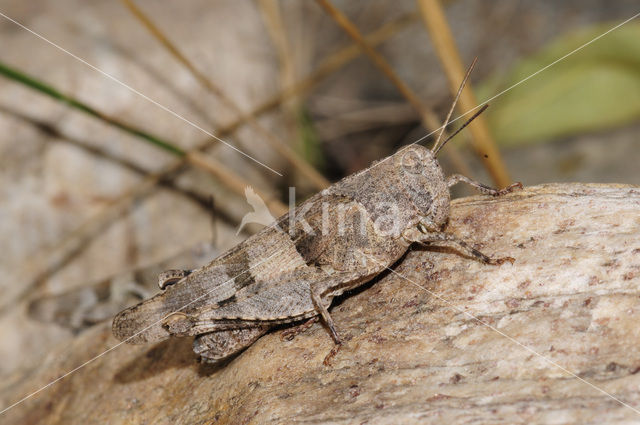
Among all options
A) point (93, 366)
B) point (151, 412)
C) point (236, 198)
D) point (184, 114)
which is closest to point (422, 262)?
point (151, 412)

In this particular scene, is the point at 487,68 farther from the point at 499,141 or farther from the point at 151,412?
the point at 151,412

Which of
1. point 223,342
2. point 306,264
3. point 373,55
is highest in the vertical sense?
point 373,55

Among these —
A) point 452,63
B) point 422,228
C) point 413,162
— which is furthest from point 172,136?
point 422,228

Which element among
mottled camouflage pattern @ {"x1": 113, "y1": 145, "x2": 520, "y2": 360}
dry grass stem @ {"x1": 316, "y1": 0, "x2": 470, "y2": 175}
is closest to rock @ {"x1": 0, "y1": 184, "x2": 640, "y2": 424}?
mottled camouflage pattern @ {"x1": 113, "y1": 145, "x2": 520, "y2": 360}

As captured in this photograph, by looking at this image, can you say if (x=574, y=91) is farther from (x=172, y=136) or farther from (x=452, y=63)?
(x=172, y=136)

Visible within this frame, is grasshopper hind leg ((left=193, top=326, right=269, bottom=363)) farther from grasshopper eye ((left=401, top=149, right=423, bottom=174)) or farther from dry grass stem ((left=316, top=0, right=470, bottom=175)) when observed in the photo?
dry grass stem ((left=316, top=0, right=470, bottom=175))

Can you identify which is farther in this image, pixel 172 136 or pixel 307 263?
pixel 172 136

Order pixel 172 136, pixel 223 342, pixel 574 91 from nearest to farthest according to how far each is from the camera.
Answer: pixel 223 342
pixel 574 91
pixel 172 136
